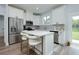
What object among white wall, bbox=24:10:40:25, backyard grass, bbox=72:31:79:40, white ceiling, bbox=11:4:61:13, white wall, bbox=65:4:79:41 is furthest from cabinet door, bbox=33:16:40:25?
backyard grass, bbox=72:31:79:40

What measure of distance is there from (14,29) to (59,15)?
0.92 m

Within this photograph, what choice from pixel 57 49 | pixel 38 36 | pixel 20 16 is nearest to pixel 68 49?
pixel 57 49

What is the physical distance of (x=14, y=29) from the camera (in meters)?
1.86

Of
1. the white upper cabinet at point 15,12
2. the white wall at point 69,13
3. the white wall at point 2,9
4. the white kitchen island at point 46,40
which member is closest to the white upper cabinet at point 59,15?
the white wall at point 69,13

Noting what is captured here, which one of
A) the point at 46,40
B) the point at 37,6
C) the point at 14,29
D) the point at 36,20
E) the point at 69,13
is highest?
the point at 37,6

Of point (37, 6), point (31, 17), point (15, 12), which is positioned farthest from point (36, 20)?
point (15, 12)

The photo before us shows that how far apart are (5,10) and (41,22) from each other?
0.72 meters

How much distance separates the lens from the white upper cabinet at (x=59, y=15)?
1.84 meters

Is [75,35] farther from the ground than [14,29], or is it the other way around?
[14,29]

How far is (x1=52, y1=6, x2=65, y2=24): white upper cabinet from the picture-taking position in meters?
1.84

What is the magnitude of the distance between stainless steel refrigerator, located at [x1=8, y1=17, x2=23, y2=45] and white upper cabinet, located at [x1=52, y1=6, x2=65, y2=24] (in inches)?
25.5

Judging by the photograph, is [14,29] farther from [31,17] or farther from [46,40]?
[46,40]

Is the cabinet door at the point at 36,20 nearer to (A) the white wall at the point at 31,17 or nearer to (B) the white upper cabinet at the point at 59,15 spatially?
(A) the white wall at the point at 31,17
